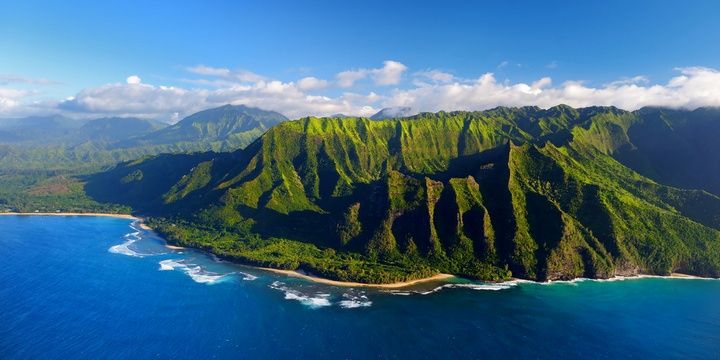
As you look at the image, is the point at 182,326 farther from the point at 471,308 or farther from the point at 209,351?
the point at 471,308

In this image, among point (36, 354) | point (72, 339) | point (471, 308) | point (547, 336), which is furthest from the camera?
point (471, 308)

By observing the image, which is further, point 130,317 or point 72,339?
point 130,317

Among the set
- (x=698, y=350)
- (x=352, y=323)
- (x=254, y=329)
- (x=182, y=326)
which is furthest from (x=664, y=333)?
(x=182, y=326)

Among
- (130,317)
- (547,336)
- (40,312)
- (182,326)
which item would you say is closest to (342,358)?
(182,326)

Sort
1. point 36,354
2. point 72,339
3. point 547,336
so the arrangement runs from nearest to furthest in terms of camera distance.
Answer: point 36,354 → point 72,339 → point 547,336

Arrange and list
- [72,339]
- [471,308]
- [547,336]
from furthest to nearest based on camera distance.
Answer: [471,308]
[547,336]
[72,339]

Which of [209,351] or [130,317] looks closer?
[209,351]

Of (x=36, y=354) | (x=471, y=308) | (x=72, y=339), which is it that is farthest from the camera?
(x=471, y=308)

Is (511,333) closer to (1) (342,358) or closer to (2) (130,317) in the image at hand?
(1) (342,358)

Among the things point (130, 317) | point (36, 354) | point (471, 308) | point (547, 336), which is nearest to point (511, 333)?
point (547, 336)
